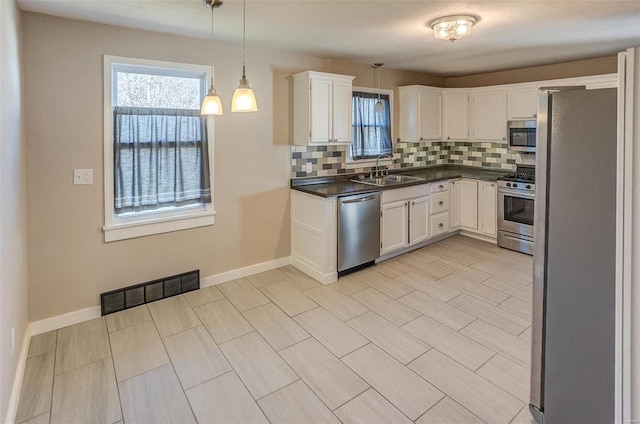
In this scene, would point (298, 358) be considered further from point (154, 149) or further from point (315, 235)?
point (154, 149)

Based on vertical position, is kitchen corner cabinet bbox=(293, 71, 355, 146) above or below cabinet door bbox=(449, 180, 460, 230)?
above

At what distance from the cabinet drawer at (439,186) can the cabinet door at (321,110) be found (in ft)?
5.60

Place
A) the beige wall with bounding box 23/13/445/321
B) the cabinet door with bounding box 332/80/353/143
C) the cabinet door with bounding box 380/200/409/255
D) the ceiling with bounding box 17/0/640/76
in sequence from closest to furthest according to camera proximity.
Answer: the ceiling with bounding box 17/0/640/76 < the beige wall with bounding box 23/13/445/321 < the cabinet door with bounding box 332/80/353/143 < the cabinet door with bounding box 380/200/409/255

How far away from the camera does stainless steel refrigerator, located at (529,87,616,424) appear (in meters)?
1.56

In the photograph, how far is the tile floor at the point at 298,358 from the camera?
2020mm

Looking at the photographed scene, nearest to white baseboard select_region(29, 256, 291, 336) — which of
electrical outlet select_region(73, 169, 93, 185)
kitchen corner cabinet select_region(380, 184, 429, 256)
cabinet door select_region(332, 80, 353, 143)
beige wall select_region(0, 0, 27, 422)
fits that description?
beige wall select_region(0, 0, 27, 422)

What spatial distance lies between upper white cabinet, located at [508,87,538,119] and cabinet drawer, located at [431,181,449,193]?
4.03 ft

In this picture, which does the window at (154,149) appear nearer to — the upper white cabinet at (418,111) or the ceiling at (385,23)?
the ceiling at (385,23)

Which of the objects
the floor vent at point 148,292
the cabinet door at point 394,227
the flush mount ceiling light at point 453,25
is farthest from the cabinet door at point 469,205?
the floor vent at point 148,292

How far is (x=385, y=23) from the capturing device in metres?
2.94

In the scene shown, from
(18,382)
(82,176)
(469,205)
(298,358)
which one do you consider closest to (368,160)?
(469,205)

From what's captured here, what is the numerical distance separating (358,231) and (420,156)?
2.35m

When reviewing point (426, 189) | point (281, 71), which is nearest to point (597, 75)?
point (426, 189)

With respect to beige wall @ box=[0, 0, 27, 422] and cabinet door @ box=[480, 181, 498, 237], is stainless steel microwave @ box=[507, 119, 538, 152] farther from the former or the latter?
beige wall @ box=[0, 0, 27, 422]
